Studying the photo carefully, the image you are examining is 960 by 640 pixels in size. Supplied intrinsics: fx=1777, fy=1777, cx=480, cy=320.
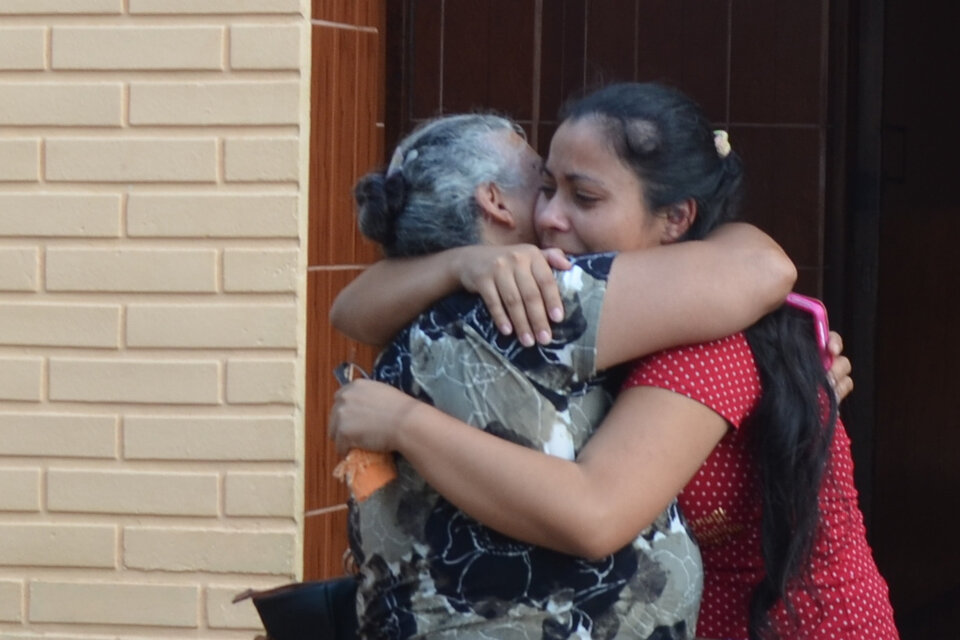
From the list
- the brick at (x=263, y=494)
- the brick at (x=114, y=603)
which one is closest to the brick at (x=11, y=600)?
the brick at (x=114, y=603)

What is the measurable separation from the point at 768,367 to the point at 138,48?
2.39 m

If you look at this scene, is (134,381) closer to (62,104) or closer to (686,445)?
(62,104)

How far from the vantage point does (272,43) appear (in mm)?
4164

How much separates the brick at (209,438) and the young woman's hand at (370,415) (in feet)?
6.51

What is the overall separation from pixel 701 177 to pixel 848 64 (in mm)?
2542

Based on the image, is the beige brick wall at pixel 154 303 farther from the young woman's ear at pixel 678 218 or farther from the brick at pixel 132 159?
the young woman's ear at pixel 678 218

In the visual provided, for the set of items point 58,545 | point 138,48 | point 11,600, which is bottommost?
point 11,600

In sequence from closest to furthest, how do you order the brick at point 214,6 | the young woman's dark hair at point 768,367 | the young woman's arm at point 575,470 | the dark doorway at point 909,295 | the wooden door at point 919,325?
1. the young woman's arm at point 575,470
2. the young woman's dark hair at point 768,367
3. the brick at point 214,6
4. the dark doorway at point 909,295
5. the wooden door at point 919,325

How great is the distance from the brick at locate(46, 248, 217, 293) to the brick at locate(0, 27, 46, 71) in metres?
0.45

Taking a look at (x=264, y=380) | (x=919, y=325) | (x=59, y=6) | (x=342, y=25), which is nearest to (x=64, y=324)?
(x=264, y=380)

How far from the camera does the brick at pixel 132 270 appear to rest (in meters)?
4.21

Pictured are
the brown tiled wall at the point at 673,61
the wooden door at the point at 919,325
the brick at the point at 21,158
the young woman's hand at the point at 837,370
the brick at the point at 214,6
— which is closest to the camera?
the young woman's hand at the point at 837,370

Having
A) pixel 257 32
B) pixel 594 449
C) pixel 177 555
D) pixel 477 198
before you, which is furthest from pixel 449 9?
pixel 594 449

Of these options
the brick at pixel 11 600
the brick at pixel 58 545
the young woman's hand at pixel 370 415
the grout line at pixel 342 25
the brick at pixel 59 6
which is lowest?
the brick at pixel 11 600
